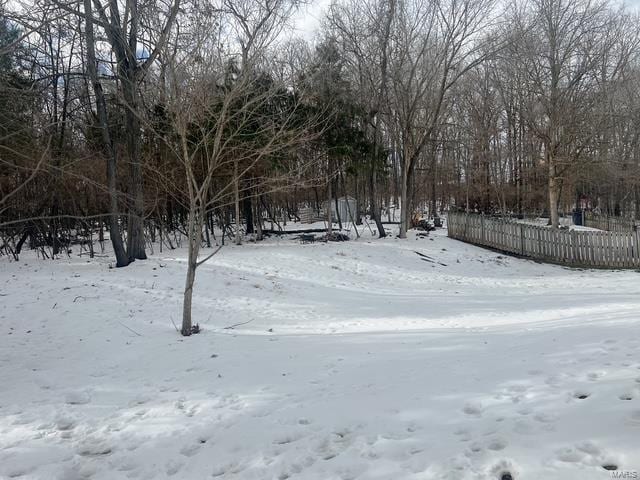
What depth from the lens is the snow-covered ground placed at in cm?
Answer: 289

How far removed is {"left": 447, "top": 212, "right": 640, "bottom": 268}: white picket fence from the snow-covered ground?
5.01 metres

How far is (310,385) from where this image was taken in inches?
177

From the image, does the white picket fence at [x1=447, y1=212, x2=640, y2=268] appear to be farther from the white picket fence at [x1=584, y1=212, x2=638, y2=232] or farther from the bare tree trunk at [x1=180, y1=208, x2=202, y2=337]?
the bare tree trunk at [x1=180, y1=208, x2=202, y2=337]

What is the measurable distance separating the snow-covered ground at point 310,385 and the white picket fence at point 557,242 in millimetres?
5007

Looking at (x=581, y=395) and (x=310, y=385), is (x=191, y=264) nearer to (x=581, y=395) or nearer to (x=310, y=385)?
(x=310, y=385)

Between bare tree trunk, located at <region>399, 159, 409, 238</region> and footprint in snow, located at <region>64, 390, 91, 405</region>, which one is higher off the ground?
bare tree trunk, located at <region>399, 159, 409, 238</region>

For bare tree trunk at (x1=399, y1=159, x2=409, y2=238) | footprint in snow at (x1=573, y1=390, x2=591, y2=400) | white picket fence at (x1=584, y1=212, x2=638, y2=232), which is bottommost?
footprint in snow at (x1=573, y1=390, x2=591, y2=400)

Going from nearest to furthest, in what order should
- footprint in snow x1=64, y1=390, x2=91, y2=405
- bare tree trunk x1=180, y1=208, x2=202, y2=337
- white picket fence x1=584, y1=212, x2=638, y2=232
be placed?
footprint in snow x1=64, y1=390, x2=91, y2=405
bare tree trunk x1=180, y1=208, x2=202, y2=337
white picket fence x1=584, y1=212, x2=638, y2=232

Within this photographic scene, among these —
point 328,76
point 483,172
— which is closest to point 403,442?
point 328,76

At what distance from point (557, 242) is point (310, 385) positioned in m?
13.6

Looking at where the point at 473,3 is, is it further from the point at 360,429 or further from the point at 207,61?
the point at 360,429

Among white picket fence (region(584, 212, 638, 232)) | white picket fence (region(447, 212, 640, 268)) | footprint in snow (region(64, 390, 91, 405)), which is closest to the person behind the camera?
footprint in snow (region(64, 390, 91, 405))

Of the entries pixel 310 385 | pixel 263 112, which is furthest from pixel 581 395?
pixel 263 112

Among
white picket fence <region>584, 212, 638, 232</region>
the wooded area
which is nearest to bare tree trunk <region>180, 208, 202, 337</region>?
the wooded area
